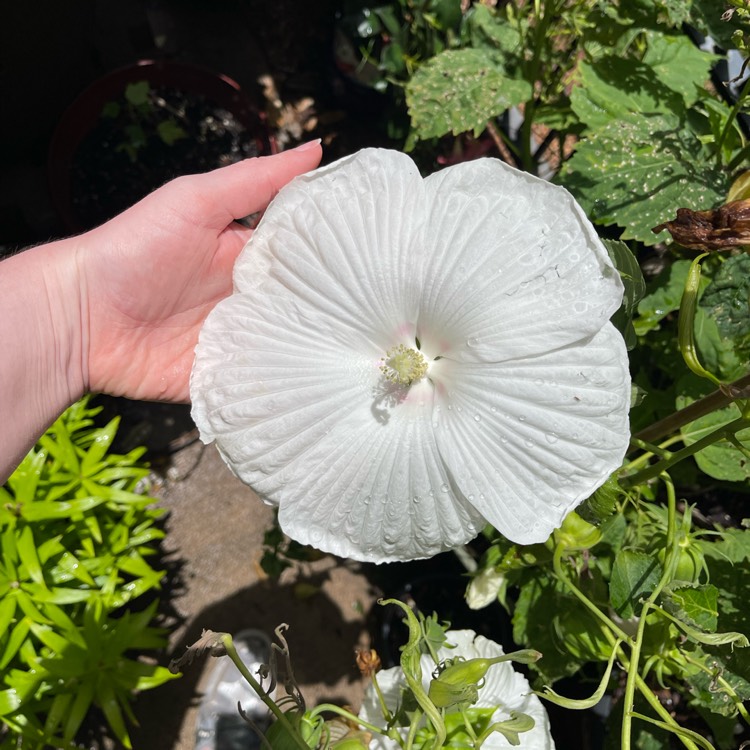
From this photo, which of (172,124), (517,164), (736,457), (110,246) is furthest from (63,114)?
(736,457)

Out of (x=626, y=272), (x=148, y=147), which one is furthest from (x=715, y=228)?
(x=148, y=147)

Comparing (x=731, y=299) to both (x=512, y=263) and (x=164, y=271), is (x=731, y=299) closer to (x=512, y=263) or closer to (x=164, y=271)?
(x=512, y=263)

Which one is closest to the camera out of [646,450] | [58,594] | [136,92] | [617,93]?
[646,450]

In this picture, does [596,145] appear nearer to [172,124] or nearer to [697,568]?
[697,568]

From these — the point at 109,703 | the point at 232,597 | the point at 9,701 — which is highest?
the point at 9,701

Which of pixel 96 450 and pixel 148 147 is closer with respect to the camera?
pixel 96 450

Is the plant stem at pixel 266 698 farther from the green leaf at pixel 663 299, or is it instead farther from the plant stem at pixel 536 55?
the plant stem at pixel 536 55
